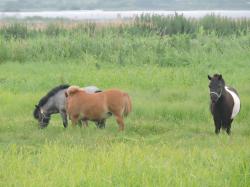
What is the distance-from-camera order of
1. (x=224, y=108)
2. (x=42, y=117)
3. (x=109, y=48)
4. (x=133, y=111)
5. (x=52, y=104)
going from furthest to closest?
(x=109, y=48) → (x=133, y=111) → (x=52, y=104) → (x=42, y=117) → (x=224, y=108)

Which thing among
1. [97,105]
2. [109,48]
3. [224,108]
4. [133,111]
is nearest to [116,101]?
[97,105]

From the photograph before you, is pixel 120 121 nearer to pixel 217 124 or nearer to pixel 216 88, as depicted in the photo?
pixel 217 124

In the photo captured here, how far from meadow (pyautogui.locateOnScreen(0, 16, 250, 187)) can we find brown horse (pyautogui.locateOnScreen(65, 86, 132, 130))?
31 cm

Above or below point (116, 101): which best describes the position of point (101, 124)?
below

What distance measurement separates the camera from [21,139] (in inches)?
433

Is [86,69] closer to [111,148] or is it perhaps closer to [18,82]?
[18,82]

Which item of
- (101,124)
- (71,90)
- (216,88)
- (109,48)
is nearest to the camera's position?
(216,88)

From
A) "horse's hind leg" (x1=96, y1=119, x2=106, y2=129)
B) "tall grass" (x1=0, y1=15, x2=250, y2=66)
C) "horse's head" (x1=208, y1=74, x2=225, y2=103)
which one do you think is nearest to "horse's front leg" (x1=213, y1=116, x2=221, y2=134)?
"horse's head" (x1=208, y1=74, x2=225, y2=103)

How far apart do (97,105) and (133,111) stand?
2296 millimetres

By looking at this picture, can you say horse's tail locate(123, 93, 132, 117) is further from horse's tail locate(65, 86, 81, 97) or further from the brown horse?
horse's tail locate(65, 86, 81, 97)

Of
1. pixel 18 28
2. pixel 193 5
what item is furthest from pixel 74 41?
pixel 193 5

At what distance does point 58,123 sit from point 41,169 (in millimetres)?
5351

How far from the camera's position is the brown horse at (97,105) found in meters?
11.6

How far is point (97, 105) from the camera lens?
38.1ft
